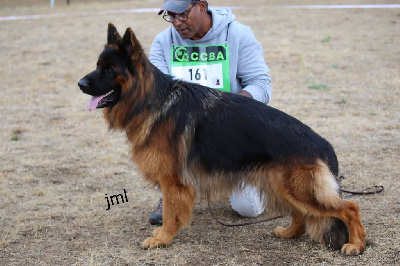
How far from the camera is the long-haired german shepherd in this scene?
388 centimetres

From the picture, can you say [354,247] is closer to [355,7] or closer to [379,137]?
[379,137]

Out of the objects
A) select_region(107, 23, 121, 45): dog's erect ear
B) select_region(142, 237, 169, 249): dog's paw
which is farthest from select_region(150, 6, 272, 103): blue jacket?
select_region(142, 237, 169, 249): dog's paw

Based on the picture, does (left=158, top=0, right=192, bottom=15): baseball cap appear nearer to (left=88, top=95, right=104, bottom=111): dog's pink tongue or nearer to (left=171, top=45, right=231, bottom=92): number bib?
(left=171, top=45, right=231, bottom=92): number bib

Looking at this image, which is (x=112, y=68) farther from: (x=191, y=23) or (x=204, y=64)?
(x=204, y=64)

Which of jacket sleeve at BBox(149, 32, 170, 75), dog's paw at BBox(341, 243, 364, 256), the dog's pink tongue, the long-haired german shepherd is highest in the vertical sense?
jacket sleeve at BBox(149, 32, 170, 75)

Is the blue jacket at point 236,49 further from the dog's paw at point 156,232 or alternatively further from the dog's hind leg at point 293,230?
the dog's paw at point 156,232

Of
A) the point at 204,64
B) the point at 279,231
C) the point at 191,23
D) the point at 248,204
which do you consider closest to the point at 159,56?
the point at 204,64

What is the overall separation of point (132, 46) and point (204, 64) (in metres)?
1.40

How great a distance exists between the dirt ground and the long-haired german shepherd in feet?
1.18

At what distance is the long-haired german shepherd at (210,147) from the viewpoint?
3.88 metres

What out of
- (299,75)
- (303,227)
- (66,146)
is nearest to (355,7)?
(299,75)

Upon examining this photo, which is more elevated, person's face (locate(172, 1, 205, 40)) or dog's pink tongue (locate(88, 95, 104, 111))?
person's face (locate(172, 1, 205, 40))

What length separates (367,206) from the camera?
16.3 feet

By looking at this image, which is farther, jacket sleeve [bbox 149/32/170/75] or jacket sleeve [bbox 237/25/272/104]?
jacket sleeve [bbox 149/32/170/75]
